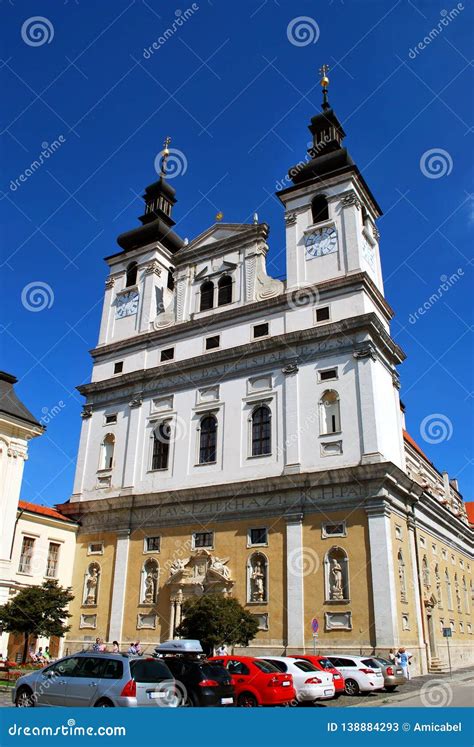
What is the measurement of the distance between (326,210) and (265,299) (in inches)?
237

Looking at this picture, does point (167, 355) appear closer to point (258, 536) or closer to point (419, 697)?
point (258, 536)

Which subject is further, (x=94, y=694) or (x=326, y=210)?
(x=326, y=210)

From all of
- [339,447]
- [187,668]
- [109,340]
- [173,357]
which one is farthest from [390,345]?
[187,668]

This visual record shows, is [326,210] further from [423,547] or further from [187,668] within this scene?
[187,668]

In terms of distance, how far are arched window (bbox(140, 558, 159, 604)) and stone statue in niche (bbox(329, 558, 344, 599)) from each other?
31.1 feet

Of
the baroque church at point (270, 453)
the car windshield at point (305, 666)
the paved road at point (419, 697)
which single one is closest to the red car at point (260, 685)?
the car windshield at point (305, 666)

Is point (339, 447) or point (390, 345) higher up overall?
point (390, 345)

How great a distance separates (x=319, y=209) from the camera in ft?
112

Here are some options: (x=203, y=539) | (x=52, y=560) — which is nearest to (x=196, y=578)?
(x=203, y=539)

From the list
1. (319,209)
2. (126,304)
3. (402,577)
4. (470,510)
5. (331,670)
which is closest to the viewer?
(331,670)

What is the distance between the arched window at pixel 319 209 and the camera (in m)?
33.7

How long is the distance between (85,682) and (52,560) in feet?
74.7

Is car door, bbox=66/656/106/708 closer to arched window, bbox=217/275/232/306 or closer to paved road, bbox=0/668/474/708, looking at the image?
paved road, bbox=0/668/474/708

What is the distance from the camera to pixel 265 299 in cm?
3303
